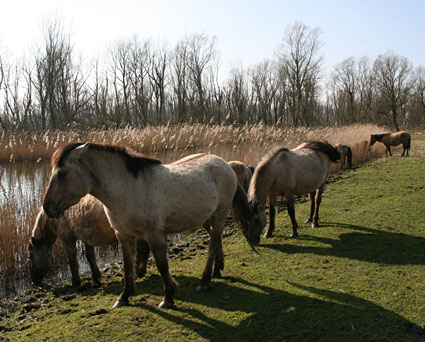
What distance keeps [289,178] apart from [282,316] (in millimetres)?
3378

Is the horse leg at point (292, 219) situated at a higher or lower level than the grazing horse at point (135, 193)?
lower

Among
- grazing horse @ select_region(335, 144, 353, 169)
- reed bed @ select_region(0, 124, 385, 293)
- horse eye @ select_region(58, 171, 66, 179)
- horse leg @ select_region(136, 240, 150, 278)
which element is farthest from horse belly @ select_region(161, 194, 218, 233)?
grazing horse @ select_region(335, 144, 353, 169)

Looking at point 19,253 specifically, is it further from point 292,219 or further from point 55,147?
point 55,147

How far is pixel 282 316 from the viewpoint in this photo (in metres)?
3.28

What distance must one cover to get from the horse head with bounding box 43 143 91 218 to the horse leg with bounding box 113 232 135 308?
2.29ft

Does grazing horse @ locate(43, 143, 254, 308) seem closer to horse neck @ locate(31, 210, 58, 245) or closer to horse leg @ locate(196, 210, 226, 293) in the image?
horse leg @ locate(196, 210, 226, 293)

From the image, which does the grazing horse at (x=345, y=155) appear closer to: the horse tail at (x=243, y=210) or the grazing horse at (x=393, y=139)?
the grazing horse at (x=393, y=139)

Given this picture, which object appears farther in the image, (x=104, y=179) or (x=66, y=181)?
(x=104, y=179)

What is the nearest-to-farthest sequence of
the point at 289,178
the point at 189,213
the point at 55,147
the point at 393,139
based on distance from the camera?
the point at 189,213, the point at 289,178, the point at 55,147, the point at 393,139

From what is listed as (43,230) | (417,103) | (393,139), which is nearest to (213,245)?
(43,230)

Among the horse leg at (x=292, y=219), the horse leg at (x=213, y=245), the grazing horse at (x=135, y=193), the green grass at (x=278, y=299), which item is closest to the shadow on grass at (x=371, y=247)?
the green grass at (x=278, y=299)

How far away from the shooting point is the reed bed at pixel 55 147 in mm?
5910

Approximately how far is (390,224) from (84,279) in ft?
17.6

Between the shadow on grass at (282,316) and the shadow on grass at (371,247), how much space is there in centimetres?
137
